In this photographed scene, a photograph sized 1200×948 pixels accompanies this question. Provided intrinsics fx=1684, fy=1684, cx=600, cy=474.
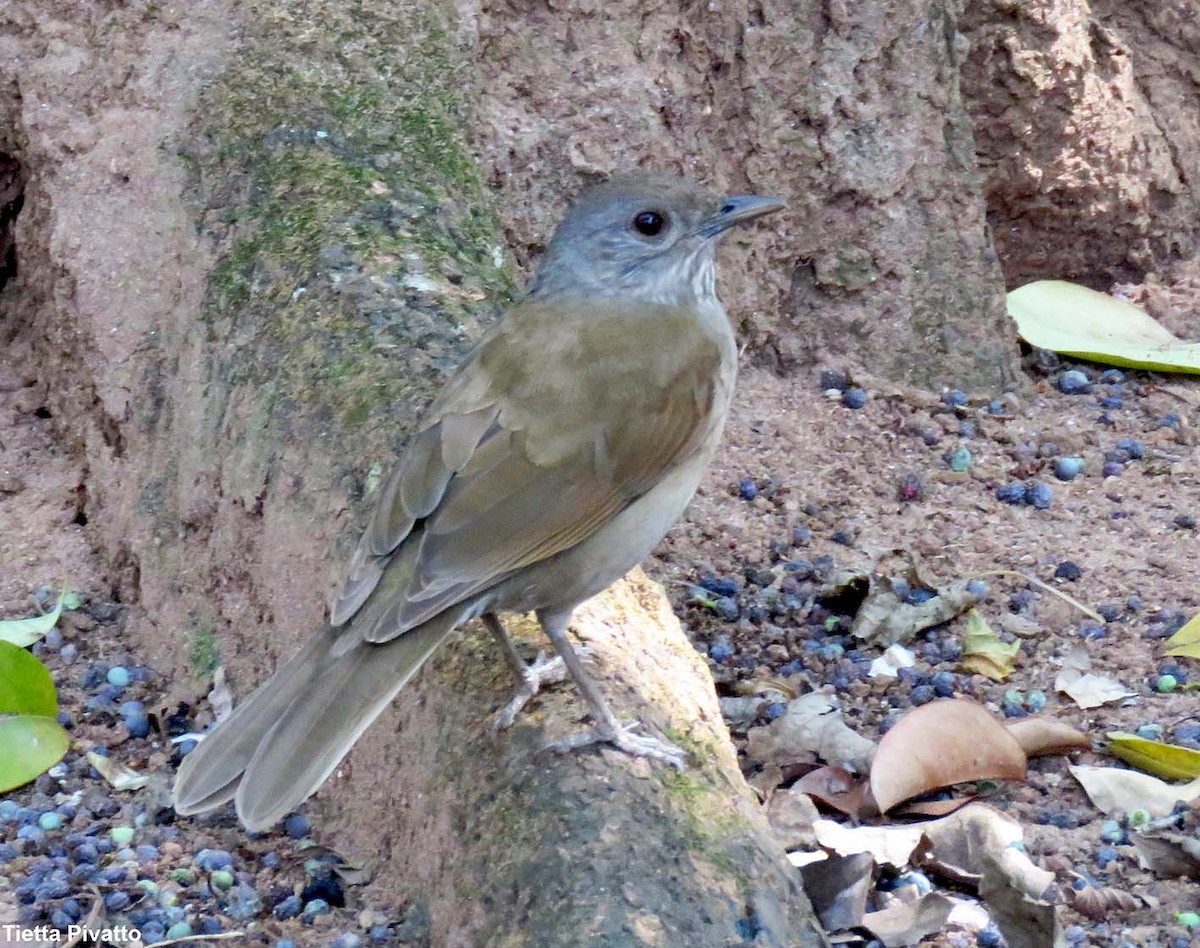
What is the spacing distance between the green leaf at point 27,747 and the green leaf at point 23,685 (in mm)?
22

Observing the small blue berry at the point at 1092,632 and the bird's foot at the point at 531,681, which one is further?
the small blue berry at the point at 1092,632

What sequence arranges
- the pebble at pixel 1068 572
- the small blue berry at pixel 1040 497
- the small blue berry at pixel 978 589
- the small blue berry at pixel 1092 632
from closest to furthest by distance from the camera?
the small blue berry at pixel 1092 632 → the small blue berry at pixel 978 589 → the pebble at pixel 1068 572 → the small blue berry at pixel 1040 497

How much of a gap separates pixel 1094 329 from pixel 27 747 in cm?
460

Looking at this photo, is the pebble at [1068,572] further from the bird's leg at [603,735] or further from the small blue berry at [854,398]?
the bird's leg at [603,735]

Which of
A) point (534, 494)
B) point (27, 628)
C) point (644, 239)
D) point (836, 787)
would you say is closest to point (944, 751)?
point (836, 787)

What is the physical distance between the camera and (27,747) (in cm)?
431

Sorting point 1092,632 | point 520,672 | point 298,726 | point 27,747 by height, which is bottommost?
point 1092,632

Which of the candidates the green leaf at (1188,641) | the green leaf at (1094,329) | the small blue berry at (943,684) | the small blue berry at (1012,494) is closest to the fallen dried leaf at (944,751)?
the small blue berry at (943,684)

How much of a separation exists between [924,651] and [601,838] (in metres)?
2.19

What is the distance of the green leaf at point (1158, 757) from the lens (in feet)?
14.5

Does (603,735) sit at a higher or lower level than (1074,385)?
higher

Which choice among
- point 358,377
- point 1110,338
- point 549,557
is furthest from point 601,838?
point 1110,338

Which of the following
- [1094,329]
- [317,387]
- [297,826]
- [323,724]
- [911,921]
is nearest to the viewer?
[323,724]

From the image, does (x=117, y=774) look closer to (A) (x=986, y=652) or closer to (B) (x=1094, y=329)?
(A) (x=986, y=652)
